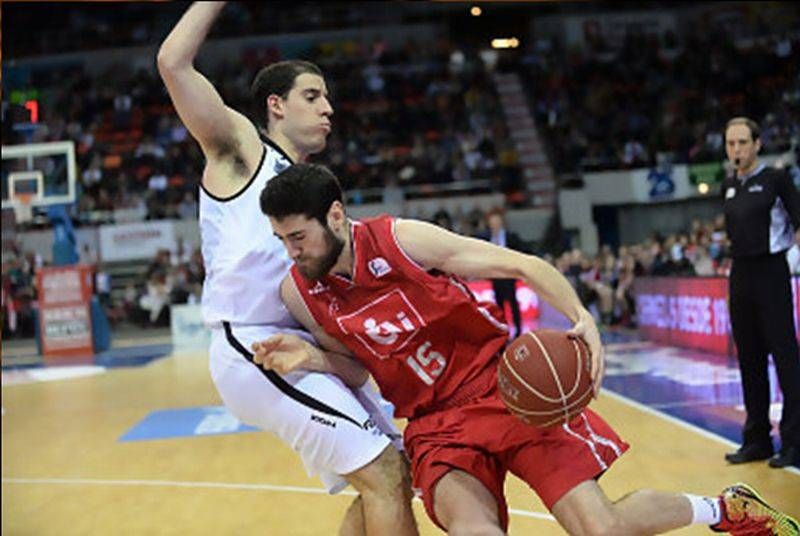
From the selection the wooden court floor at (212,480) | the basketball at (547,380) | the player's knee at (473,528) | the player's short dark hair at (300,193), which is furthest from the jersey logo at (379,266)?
the wooden court floor at (212,480)

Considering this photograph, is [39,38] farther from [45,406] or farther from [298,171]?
[298,171]

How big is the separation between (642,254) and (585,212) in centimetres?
599

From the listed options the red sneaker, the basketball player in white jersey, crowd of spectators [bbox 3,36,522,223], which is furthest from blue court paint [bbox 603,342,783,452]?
crowd of spectators [bbox 3,36,522,223]

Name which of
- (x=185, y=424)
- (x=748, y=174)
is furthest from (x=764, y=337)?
(x=185, y=424)

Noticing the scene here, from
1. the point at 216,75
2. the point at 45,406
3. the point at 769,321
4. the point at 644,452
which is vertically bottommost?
the point at 45,406

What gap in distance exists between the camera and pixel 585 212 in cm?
2086

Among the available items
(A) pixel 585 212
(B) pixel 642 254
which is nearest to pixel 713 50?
(A) pixel 585 212

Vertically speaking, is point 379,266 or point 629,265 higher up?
point 379,266

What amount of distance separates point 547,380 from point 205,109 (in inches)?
50.5

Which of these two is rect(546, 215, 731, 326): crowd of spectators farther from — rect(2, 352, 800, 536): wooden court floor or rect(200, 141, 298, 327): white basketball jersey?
rect(200, 141, 298, 327): white basketball jersey

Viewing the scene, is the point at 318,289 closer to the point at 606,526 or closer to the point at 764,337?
the point at 606,526

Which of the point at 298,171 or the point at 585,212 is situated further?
the point at 585,212

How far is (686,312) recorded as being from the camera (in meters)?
11.2

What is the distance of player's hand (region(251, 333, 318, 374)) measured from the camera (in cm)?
319
